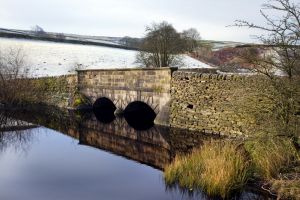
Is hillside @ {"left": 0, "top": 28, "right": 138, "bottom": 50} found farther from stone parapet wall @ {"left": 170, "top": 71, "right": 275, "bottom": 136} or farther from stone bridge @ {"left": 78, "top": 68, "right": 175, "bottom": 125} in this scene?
stone parapet wall @ {"left": 170, "top": 71, "right": 275, "bottom": 136}

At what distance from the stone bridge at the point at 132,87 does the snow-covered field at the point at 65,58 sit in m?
10.9

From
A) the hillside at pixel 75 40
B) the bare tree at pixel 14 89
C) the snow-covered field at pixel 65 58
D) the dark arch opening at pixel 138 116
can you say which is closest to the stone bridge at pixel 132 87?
the dark arch opening at pixel 138 116

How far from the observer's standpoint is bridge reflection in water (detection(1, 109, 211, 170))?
12453mm

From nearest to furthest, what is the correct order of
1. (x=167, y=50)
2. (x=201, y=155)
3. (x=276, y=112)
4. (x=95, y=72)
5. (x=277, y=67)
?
(x=277, y=67) → (x=276, y=112) → (x=201, y=155) → (x=95, y=72) → (x=167, y=50)

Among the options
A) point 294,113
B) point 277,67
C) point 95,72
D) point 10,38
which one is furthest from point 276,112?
point 10,38

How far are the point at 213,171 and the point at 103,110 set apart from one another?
1468 cm

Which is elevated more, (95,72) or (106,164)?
(95,72)

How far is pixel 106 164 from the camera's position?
36.9 ft

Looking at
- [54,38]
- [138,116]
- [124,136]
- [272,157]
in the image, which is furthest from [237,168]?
[54,38]

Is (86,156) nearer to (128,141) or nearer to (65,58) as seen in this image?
(128,141)

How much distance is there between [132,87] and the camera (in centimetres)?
1836

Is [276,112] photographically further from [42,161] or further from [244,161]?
[42,161]

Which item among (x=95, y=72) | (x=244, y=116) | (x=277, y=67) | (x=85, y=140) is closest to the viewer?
(x=277, y=67)

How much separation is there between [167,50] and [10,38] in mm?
24025
